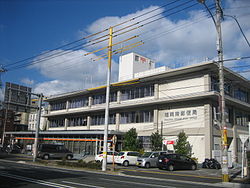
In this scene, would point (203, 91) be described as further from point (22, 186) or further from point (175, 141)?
point (22, 186)

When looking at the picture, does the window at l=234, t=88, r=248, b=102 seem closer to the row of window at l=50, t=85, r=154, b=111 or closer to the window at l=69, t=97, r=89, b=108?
the row of window at l=50, t=85, r=154, b=111

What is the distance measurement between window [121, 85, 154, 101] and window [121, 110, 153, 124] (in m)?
2.48

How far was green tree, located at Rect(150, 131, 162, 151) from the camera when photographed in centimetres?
3387

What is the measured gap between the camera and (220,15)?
59.1ft

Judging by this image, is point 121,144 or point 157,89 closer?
point 157,89

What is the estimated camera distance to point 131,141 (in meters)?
36.0

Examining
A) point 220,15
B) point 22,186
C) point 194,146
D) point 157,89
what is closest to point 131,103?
point 157,89

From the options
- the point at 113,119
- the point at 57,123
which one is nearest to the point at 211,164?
the point at 113,119

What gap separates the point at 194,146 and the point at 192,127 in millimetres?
2353

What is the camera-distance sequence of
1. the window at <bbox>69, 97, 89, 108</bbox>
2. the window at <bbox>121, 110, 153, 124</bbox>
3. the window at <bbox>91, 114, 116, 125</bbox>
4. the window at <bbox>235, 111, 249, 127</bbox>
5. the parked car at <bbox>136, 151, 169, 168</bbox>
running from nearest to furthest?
the parked car at <bbox>136, 151, 169, 168</bbox>, the window at <bbox>121, 110, 153, 124</bbox>, the window at <bbox>235, 111, 249, 127</bbox>, the window at <bbox>91, 114, 116, 125</bbox>, the window at <bbox>69, 97, 89, 108</bbox>

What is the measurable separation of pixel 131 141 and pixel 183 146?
24.2 feet

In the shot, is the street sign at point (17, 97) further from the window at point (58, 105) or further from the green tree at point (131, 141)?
the window at point (58, 105)

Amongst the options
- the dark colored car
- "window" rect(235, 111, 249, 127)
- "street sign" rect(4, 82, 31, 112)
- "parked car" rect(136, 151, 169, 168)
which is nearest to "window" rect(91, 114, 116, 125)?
"street sign" rect(4, 82, 31, 112)

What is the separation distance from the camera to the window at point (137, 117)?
38.5 meters
